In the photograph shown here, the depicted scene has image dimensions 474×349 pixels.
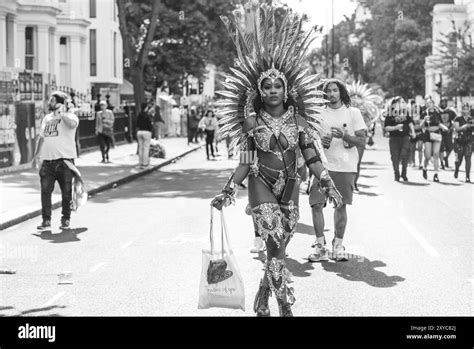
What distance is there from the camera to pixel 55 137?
45.4ft

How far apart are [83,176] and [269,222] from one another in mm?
16310

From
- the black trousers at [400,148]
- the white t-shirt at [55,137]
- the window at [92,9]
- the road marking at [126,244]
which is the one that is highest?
the window at [92,9]

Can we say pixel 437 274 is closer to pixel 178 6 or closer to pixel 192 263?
pixel 192 263

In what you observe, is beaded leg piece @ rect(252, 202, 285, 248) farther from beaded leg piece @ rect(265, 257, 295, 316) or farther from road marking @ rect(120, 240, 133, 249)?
road marking @ rect(120, 240, 133, 249)

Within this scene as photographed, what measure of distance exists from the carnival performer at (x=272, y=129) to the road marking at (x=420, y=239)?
155 inches

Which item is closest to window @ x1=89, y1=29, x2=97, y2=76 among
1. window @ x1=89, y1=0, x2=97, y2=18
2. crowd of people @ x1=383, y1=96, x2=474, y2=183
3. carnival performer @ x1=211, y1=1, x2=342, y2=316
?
window @ x1=89, y1=0, x2=97, y2=18

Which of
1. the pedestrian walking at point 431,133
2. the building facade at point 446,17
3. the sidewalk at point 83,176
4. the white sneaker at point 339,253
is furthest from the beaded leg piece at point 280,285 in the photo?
the building facade at point 446,17

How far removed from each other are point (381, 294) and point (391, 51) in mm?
76362

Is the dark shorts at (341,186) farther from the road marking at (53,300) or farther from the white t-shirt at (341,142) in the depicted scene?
the road marking at (53,300)

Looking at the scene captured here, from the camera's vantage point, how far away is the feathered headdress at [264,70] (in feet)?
25.6

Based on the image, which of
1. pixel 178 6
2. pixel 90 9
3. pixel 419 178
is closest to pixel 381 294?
pixel 419 178

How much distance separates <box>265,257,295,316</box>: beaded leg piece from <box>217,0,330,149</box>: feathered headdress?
1.01 meters

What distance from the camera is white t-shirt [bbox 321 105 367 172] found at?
421 inches

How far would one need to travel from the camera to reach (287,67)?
782 centimetres
